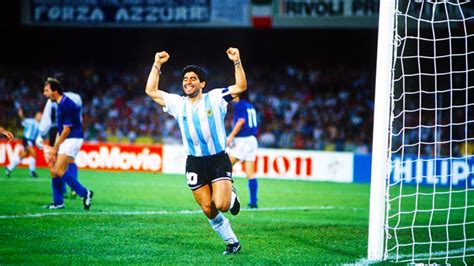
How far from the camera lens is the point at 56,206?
13.4 metres

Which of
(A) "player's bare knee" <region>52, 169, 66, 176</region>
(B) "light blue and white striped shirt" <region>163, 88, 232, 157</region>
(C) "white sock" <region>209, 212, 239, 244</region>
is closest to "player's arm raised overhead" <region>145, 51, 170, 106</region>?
(B) "light blue and white striped shirt" <region>163, 88, 232, 157</region>

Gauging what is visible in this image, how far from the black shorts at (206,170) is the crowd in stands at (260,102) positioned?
17300 millimetres

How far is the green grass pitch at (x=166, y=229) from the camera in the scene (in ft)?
28.7

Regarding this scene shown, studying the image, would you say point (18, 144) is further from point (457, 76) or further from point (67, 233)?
point (457, 76)

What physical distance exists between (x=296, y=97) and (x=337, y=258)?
24718 mm

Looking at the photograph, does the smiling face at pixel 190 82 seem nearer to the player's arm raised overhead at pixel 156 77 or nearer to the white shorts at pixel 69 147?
the player's arm raised overhead at pixel 156 77

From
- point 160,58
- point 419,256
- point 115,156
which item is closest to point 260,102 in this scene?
point 115,156

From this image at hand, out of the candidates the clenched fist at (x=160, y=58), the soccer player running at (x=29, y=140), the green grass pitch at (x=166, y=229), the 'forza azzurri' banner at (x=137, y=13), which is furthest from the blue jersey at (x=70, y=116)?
the 'forza azzurri' banner at (x=137, y=13)

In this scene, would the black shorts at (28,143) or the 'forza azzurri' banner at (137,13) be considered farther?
the 'forza azzurri' banner at (137,13)

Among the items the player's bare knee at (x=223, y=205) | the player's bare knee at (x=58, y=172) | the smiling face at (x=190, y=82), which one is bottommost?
the player's bare knee at (x=58, y=172)

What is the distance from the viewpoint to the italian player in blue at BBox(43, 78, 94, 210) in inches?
515

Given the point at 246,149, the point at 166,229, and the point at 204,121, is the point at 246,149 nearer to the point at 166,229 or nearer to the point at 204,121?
the point at 166,229

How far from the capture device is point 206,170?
902 centimetres

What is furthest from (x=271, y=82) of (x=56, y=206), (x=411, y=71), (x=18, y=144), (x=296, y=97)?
(x=56, y=206)
